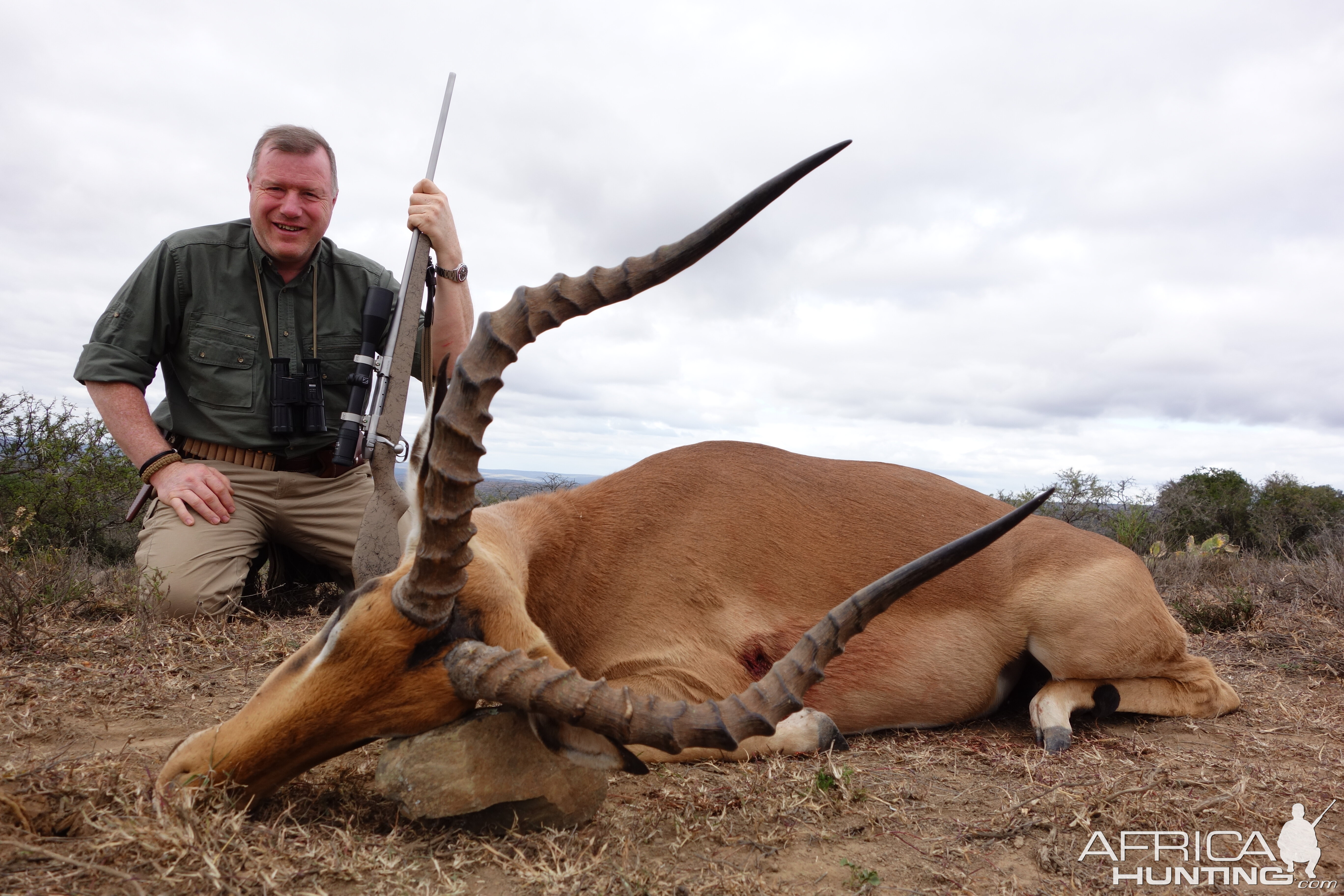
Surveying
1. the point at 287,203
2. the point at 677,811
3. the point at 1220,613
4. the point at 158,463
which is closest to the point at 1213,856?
the point at 677,811

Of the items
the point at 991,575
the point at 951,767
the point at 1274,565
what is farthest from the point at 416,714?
the point at 1274,565

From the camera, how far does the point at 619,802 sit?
10.6 feet

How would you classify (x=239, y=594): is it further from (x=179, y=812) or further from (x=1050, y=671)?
(x=1050, y=671)

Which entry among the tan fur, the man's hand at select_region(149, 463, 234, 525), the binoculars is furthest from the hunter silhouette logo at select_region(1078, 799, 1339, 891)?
the binoculars

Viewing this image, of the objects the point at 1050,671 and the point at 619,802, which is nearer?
the point at 619,802

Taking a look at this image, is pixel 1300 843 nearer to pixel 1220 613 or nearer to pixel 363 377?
pixel 1220 613

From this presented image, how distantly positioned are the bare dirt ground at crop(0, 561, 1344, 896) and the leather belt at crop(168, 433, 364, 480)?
1828 mm

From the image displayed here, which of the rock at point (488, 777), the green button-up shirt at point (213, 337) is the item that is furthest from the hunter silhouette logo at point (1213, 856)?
the green button-up shirt at point (213, 337)

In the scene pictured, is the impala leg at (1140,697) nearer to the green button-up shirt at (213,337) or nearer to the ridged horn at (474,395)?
→ the ridged horn at (474,395)

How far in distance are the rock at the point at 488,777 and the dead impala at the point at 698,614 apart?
0.09 metres

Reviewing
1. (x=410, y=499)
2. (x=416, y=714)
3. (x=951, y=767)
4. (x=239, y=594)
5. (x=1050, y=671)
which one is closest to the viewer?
(x=416, y=714)

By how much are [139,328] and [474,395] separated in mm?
4671

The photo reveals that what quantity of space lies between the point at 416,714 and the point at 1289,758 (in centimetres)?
400

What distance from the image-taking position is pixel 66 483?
10.3 m
